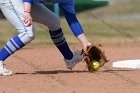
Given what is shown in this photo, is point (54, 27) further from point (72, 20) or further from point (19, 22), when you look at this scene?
point (19, 22)

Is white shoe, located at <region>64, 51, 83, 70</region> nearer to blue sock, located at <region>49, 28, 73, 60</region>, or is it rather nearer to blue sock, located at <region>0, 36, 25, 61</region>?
blue sock, located at <region>49, 28, 73, 60</region>

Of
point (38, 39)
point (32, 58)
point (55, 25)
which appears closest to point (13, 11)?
point (55, 25)

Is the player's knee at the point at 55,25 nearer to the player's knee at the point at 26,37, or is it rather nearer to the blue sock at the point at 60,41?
the blue sock at the point at 60,41

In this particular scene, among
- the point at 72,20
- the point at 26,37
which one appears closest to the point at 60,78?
the point at 26,37

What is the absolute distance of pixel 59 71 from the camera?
824 centimetres

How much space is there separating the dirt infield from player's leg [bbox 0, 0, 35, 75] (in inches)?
13.9

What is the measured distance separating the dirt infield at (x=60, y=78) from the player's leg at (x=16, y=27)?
13.9 inches

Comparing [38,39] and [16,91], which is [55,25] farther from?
[38,39]

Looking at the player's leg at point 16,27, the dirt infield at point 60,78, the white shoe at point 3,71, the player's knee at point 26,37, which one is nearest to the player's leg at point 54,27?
the dirt infield at point 60,78

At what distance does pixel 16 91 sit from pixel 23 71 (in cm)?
A: 193

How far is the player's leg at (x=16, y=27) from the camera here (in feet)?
24.3

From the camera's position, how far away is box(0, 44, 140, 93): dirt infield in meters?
6.51

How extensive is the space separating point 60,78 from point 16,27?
2.82 ft

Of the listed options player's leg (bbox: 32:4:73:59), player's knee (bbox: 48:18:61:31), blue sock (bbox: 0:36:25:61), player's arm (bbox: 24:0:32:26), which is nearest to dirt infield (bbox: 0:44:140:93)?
blue sock (bbox: 0:36:25:61)
